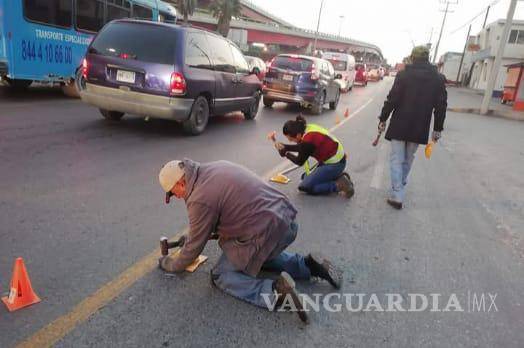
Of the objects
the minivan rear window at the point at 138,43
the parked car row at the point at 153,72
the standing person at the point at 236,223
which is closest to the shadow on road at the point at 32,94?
the parked car row at the point at 153,72

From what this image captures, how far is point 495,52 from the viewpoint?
46.2 metres

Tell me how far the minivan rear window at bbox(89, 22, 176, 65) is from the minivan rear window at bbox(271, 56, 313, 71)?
6279 mm

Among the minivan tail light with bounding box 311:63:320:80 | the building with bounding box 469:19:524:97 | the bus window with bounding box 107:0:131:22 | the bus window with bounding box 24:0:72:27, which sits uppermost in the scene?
the building with bounding box 469:19:524:97

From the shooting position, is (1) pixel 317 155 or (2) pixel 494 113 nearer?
(1) pixel 317 155

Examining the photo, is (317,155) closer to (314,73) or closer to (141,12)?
(314,73)

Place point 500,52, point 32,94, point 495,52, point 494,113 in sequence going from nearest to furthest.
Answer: point 32,94, point 500,52, point 494,113, point 495,52

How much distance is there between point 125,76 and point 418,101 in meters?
4.67

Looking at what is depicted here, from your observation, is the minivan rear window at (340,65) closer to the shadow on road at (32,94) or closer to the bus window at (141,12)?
the bus window at (141,12)

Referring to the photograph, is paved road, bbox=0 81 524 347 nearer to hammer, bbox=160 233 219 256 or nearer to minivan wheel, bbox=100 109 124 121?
hammer, bbox=160 233 219 256

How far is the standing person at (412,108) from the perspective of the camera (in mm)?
4781

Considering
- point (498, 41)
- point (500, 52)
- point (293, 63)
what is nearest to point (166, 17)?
point (293, 63)

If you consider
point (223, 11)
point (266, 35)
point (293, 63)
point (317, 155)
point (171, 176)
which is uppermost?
point (223, 11)

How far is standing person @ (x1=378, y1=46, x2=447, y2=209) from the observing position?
4.78 meters

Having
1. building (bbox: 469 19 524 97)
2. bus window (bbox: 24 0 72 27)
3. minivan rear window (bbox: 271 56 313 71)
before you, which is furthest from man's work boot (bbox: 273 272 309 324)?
building (bbox: 469 19 524 97)
